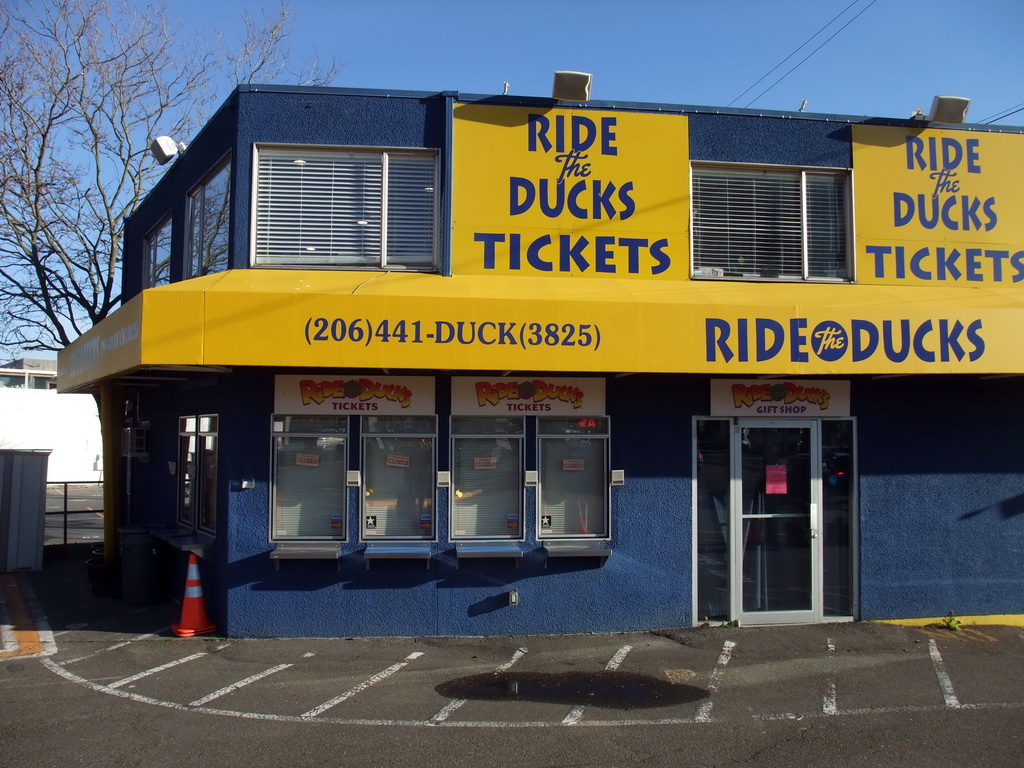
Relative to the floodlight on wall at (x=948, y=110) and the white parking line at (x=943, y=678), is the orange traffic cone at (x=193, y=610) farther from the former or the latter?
the floodlight on wall at (x=948, y=110)

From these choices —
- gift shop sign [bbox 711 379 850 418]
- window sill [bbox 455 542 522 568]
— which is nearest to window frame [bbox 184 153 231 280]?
window sill [bbox 455 542 522 568]

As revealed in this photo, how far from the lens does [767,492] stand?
29.6ft

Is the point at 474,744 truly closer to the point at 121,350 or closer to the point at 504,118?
the point at 121,350

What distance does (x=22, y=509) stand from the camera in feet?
42.4

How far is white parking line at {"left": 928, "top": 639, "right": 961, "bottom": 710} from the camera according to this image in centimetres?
662

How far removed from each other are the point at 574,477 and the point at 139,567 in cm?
537

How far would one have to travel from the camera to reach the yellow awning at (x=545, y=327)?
750cm

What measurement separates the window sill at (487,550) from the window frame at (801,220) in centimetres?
362

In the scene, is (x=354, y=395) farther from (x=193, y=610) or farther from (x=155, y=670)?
(x=155, y=670)

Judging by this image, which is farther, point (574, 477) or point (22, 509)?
point (22, 509)

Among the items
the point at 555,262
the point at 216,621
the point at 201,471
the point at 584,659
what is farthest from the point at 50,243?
the point at 584,659

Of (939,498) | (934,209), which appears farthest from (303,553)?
(934,209)

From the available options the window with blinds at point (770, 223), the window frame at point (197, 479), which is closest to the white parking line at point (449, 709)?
the window frame at point (197, 479)

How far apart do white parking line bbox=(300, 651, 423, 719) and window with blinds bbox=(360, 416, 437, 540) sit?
1330 millimetres
